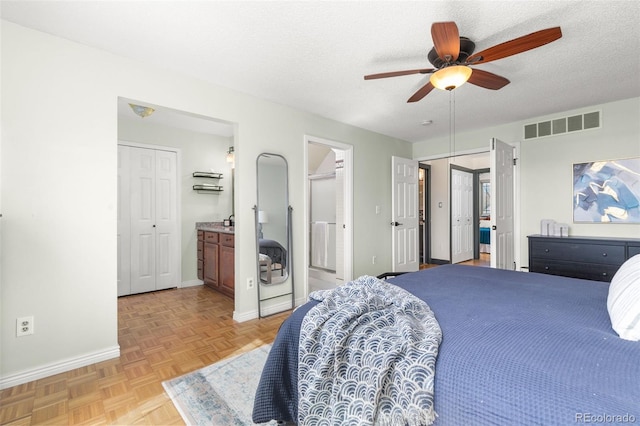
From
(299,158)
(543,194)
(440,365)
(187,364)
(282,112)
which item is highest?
(282,112)

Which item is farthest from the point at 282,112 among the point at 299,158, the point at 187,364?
the point at 187,364

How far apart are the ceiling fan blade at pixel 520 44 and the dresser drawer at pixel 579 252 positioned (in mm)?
2529

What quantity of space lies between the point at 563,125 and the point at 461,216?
9.61 feet

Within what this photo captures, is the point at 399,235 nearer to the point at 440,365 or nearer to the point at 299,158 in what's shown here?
the point at 299,158

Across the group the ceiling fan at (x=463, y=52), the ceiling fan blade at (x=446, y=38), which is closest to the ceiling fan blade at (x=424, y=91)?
the ceiling fan at (x=463, y=52)

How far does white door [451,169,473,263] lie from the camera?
6.05 meters

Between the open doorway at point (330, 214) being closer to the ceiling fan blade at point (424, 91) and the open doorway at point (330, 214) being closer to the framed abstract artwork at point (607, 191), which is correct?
the ceiling fan blade at point (424, 91)

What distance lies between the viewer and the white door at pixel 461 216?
6055 mm

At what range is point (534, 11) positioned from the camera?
1771mm

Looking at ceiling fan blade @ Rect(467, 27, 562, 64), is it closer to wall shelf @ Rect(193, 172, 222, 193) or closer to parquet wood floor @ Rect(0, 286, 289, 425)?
parquet wood floor @ Rect(0, 286, 289, 425)

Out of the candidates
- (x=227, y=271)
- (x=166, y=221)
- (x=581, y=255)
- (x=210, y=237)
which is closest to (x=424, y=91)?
(x=581, y=255)

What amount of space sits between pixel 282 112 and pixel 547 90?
2724mm

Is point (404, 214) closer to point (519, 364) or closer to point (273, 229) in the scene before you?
point (273, 229)

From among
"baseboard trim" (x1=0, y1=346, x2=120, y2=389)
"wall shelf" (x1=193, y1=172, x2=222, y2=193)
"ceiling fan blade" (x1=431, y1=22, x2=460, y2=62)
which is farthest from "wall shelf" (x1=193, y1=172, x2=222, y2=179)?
"ceiling fan blade" (x1=431, y1=22, x2=460, y2=62)
